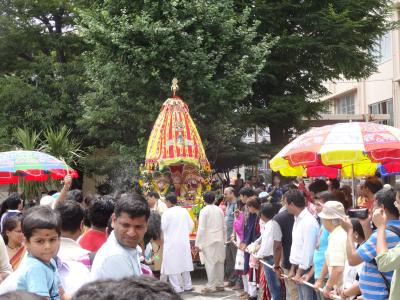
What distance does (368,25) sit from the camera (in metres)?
20.0

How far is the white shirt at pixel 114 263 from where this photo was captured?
Result: 3.18 metres

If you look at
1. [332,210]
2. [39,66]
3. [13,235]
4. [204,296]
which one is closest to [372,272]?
[332,210]

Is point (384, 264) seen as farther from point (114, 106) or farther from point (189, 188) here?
point (114, 106)

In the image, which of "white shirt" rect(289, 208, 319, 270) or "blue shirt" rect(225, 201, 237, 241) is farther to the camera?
"blue shirt" rect(225, 201, 237, 241)

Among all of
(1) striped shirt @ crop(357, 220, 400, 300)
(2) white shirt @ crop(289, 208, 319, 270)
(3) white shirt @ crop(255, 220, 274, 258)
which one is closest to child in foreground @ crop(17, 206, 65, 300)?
(1) striped shirt @ crop(357, 220, 400, 300)

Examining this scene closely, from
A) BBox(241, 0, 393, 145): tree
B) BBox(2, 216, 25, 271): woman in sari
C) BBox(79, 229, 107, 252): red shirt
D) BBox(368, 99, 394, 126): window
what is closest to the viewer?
BBox(79, 229, 107, 252): red shirt

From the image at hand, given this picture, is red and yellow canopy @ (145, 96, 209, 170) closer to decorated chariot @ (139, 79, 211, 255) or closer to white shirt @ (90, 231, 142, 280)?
decorated chariot @ (139, 79, 211, 255)

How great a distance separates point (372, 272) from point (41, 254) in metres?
2.73

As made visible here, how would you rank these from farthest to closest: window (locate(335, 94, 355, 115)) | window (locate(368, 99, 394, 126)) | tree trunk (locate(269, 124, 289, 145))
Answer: window (locate(335, 94, 355, 115))
window (locate(368, 99, 394, 126))
tree trunk (locate(269, 124, 289, 145))

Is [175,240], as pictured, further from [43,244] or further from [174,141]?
[43,244]

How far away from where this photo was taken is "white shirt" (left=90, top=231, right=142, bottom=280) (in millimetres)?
3176

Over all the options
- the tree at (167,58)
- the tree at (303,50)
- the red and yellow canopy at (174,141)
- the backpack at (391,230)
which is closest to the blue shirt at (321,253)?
the backpack at (391,230)

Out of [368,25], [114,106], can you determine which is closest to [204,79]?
[114,106]

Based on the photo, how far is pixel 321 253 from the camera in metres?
6.54
